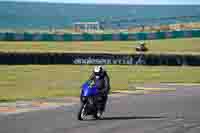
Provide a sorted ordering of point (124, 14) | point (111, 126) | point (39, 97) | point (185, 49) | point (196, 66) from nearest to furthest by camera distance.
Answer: point (111, 126) → point (39, 97) → point (196, 66) → point (185, 49) → point (124, 14)

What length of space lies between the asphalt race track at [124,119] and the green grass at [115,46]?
37.0 m

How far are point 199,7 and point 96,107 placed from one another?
423 feet

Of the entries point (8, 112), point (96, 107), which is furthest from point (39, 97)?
point (96, 107)

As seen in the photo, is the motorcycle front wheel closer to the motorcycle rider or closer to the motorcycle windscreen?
the motorcycle windscreen

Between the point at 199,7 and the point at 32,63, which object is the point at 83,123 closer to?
the point at 32,63

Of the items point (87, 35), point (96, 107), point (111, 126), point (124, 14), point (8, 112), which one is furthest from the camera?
point (124, 14)

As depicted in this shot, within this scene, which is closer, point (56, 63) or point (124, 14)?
point (56, 63)

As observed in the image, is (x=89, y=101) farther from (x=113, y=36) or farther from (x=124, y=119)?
(x=113, y=36)

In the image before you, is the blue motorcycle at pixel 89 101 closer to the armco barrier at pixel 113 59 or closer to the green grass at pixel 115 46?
the armco barrier at pixel 113 59

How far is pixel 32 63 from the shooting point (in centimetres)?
4603

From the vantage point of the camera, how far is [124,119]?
16.9m

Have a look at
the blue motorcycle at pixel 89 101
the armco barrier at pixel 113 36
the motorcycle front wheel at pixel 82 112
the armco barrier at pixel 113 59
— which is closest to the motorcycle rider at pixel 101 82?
the blue motorcycle at pixel 89 101

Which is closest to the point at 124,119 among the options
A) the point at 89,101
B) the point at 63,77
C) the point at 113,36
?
the point at 89,101

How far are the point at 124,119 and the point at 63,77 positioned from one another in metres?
20.9
